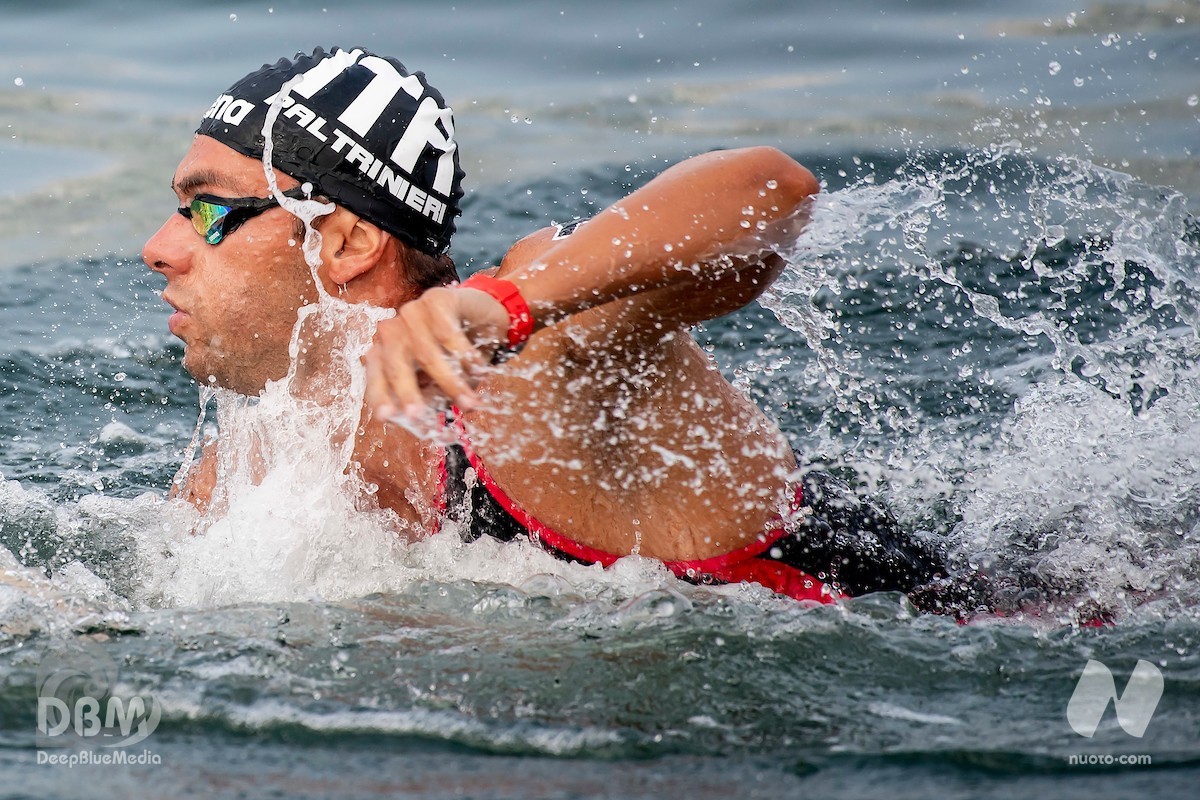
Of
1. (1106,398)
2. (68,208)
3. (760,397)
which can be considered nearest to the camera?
(1106,398)

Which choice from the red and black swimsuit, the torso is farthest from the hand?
the red and black swimsuit

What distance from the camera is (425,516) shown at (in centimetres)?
359

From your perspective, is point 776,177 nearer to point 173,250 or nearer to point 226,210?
point 226,210

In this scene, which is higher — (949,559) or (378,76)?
(378,76)

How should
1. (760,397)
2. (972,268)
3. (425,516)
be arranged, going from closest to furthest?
1. (425,516)
2. (760,397)
3. (972,268)

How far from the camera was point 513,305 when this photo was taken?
2.54 m

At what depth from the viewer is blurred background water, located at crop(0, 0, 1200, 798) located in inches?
102

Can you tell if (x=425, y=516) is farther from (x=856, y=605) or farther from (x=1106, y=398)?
(x=1106, y=398)

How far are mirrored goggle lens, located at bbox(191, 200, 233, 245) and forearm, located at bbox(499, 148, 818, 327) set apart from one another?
→ 1.16 m

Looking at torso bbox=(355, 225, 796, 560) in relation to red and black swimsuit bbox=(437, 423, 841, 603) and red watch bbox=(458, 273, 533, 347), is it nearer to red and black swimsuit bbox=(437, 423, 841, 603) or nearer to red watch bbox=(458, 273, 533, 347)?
red and black swimsuit bbox=(437, 423, 841, 603)

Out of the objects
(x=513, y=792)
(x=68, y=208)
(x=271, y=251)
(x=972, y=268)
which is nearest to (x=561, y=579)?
(x=513, y=792)

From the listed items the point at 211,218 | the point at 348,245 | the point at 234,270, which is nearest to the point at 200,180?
the point at 211,218

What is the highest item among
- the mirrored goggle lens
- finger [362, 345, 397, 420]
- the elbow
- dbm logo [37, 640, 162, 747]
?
the elbow

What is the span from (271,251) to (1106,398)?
9.68 ft
